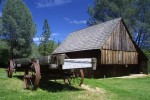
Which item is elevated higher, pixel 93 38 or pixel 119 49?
pixel 93 38

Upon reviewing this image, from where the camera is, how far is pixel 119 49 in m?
31.0

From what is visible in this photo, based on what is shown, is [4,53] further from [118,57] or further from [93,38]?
[118,57]

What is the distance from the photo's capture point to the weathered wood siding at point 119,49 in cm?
2933

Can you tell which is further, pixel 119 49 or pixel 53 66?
pixel 119 49

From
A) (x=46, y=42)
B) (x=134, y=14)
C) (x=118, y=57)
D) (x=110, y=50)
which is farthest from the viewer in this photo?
(x=46, y=42)

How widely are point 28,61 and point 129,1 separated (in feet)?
135

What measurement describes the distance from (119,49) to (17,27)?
2051 cm

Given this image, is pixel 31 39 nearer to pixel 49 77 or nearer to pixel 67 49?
pixel 67 49

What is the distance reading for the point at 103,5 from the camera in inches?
2071

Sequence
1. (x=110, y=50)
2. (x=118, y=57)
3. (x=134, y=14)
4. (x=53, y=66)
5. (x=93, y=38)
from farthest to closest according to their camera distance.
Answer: (x=134, y=14) → (x=93, y=38) → (x=118, y=57) → (x=110, y=50) → (x=53, y=66)

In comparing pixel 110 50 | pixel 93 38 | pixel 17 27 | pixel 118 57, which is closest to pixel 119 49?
pixel 118 57

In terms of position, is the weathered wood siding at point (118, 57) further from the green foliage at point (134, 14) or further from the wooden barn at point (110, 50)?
the green foliage at point (134, 14)

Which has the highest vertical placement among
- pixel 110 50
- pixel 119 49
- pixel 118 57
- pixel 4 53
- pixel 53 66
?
pixel 119 49

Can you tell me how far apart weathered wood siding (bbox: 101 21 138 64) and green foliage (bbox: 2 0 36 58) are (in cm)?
1895
